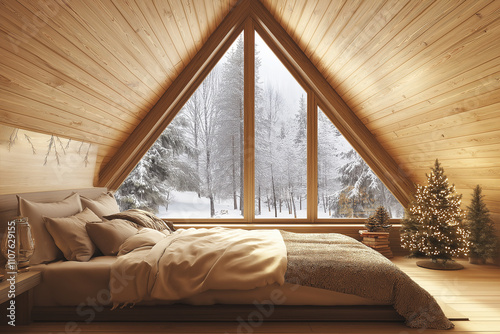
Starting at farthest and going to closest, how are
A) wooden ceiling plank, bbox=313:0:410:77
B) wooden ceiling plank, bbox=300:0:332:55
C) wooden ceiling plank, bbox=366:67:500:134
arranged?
wooden ceiling plank, bbox=300:0:332:55
wooden ceiling plank, bbox=313:0:410:77
wooden ceiling plank, bbox=366:67:500:134

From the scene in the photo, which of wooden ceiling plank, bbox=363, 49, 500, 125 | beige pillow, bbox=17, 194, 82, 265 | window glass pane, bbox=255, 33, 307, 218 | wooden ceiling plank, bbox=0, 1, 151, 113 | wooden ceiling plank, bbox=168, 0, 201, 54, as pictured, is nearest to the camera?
wooden ceiling plank, bbox=0, 1, 151, 113

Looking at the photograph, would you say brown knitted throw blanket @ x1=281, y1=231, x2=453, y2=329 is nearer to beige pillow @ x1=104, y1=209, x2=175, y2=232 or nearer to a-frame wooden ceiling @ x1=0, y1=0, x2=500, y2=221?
beige pillow @ x1=104, y1=209, x2=175, y2=232

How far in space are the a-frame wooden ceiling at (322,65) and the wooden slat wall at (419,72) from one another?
0.04 ft

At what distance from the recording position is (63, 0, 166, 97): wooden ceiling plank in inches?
102

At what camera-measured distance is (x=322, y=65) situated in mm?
4746

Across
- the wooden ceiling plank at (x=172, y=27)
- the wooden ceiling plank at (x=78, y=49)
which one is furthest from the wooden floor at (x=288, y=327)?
the wooden ceiling plank at (x=172, y=27)

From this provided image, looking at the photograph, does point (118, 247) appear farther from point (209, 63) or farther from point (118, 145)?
point (209, 63)

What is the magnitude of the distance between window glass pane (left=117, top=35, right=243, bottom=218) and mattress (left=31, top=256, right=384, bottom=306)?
2534 millimetres

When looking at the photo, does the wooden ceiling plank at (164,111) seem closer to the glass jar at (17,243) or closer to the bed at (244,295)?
the bed at (244,295)

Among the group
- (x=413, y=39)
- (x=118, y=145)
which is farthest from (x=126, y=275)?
(x=413, y=39)

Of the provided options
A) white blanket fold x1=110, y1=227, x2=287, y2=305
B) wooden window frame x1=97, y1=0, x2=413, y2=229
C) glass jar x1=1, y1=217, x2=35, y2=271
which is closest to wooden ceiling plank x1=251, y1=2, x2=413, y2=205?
wooden window frame x1=97, y1=0, x2=413, y2=229

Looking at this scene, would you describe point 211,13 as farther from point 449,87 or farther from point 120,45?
point 449,87

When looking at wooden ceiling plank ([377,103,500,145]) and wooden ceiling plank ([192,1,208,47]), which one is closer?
wooden ceiling plank ([377,103,500,145])

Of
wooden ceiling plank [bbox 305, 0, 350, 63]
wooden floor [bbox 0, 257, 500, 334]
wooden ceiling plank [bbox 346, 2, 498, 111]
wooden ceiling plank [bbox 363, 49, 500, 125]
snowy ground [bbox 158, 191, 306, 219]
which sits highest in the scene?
wooden ceiling plank [bbox 305, 0, 350, 63]
